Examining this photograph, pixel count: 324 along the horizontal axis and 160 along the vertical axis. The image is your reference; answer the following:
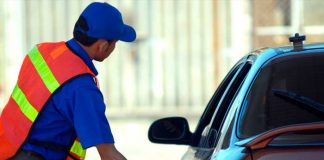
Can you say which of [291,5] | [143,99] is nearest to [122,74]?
[143,99]

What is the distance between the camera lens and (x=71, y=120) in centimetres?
487

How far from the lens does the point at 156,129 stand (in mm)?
5871

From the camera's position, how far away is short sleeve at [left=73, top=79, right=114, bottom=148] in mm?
4730

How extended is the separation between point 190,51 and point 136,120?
1.29 meters

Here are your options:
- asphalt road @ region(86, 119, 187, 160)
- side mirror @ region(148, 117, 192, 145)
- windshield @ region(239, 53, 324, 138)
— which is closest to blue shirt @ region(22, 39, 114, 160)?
windshield @ region(239, 53, 324, 138)

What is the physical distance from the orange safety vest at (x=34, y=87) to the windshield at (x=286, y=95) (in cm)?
85

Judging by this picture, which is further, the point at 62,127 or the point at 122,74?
the point at 122,74

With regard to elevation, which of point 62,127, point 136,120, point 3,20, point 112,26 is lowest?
point 136,120

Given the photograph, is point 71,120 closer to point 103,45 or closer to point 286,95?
point 103,45

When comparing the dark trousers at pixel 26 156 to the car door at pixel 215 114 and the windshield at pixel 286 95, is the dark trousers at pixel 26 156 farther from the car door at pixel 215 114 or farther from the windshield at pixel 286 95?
the windshield at pixel 286 95

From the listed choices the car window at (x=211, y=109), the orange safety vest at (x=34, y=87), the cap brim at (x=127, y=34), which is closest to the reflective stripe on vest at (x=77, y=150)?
the orange safety vest at (x=34, y=87)

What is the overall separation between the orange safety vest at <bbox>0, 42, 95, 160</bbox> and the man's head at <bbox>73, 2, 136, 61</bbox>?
96mm

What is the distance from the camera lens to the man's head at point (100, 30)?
4.94 metres

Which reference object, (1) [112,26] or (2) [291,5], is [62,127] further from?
(2) [291,5]
